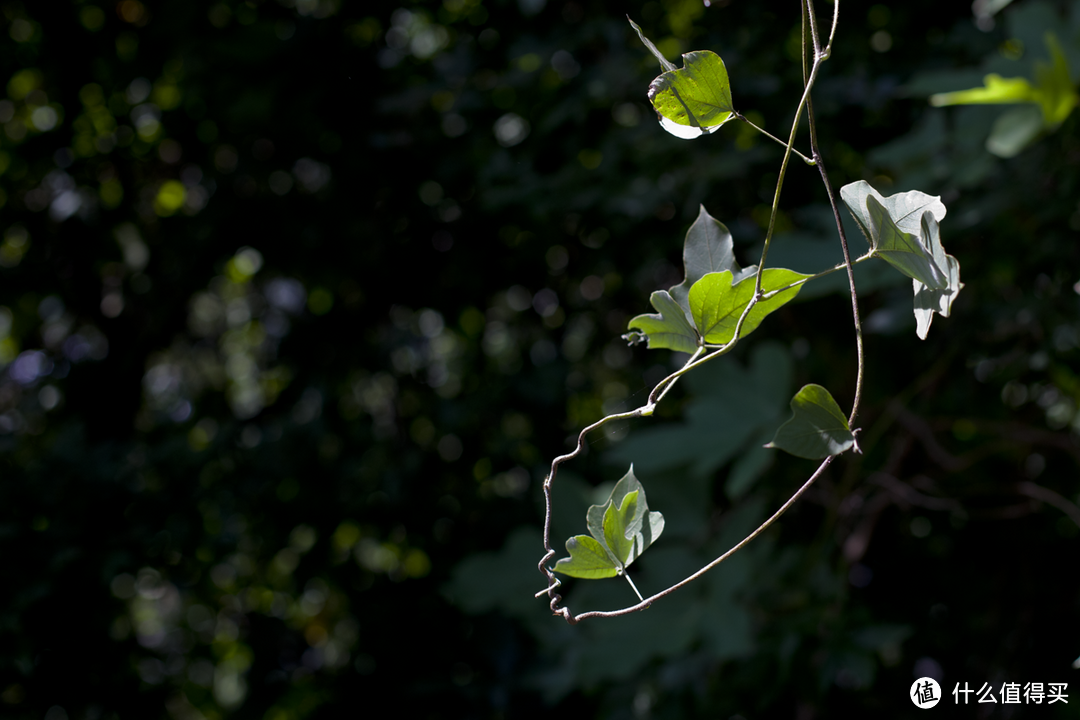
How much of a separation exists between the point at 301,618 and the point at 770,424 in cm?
125

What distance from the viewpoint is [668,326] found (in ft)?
1.24

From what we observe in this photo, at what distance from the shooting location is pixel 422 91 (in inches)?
49.9

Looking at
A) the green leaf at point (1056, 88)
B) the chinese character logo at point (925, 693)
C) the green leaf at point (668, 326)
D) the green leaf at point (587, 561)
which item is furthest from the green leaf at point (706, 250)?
the chinese character logo at point (925, 693)

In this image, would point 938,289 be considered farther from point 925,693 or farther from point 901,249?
point 925,693

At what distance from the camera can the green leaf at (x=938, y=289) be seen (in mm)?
317

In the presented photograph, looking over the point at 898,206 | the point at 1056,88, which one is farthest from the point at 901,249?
the point at 1056,88

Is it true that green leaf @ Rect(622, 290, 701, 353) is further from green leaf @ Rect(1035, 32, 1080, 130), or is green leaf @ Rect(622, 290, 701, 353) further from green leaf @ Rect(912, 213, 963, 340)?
green leaf @ Rect(1035, 32, 1080, 130)

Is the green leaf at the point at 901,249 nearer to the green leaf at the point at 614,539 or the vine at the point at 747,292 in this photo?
the vine at the point at 747,292

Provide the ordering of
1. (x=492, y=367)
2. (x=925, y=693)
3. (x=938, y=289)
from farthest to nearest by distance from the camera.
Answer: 1. (x=492, y=367)
2. (x=925, y=693)
3. (x=938, y=289)

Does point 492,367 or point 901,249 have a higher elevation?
point 901,249

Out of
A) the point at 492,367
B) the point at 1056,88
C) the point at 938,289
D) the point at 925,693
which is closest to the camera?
the point at 938,289

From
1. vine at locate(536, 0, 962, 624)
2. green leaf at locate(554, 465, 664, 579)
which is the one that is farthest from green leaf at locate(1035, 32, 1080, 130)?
green leaf at locate(554, 465, 664, 579)

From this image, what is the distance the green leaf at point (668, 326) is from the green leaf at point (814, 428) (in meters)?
0.06

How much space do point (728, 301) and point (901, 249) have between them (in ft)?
0.25
